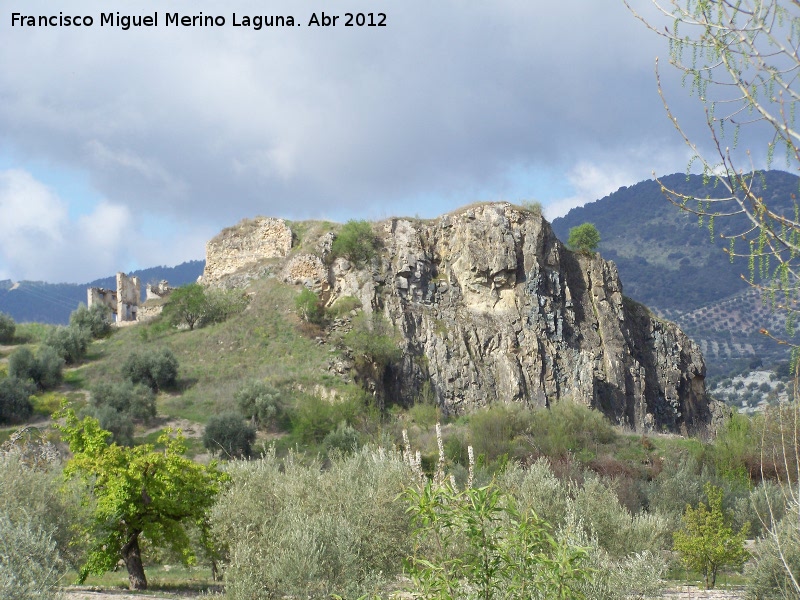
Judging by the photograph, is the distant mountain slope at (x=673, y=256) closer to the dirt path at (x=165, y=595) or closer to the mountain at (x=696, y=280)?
the mountain at (x=696, y=280)

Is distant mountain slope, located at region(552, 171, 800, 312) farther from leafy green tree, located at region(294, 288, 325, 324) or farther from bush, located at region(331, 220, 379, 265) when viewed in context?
leafy green tree, located at region(294, 288, 325, 324)

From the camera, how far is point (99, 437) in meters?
18.5

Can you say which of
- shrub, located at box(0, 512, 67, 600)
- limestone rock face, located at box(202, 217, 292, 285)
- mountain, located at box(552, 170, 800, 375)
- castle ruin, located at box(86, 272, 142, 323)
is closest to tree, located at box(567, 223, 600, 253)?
limestone rock face, located at box(202, 217, 292, 285)

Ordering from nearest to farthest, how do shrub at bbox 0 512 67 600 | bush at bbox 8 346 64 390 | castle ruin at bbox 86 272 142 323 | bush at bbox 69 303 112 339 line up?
shrub at bbox 0 512 67 600
bush at bbox 8 346 64 390
bush at bbox 69 303 112 339
castle ruin at bbox 86 272 142 323

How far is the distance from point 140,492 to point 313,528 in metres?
7.22

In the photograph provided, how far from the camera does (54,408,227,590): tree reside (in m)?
17.6

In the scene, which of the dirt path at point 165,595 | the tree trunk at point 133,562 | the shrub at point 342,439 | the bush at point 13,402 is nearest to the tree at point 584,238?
the shrub at point 342,439

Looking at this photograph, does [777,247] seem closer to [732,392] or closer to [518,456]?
[518,456]

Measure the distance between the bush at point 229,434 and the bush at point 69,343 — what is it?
14.1 metres

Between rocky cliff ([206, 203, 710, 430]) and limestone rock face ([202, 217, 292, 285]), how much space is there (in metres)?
0.63

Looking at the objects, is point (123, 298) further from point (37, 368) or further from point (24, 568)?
point (24, 568)

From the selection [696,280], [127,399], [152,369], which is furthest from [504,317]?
[696,280]

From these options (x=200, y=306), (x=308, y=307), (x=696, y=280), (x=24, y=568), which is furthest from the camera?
(x=696, y=280)

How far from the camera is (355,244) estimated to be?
2066 inches
